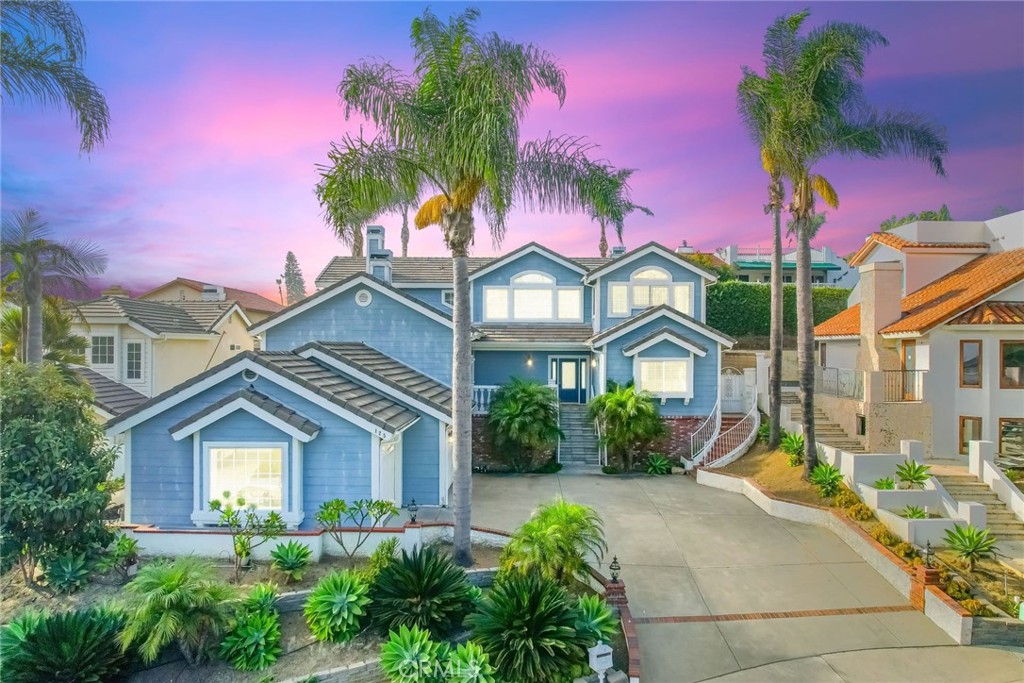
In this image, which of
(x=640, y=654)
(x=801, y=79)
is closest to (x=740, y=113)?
(x=801, y=79)

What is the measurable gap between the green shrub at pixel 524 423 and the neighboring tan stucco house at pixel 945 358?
32.1 feet

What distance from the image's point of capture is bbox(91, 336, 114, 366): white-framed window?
21.3 m

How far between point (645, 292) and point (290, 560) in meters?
17.1

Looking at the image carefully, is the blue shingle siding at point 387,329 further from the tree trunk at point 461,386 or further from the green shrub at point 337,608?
the green shrub at point 337,608

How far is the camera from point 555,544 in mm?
8359

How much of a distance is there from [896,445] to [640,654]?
12340 millimetres

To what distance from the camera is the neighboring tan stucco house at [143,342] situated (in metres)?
21.2

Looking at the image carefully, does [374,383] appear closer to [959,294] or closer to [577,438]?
[577,438]

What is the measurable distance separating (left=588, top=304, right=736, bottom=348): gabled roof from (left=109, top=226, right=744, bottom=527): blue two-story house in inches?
2.1

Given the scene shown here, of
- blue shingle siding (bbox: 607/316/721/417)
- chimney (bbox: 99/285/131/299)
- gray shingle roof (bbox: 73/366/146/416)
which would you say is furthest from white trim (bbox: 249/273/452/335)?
chimney (bbox: 99/285/131/299)

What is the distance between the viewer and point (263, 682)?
267 inches

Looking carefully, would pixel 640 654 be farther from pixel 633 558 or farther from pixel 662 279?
pixel 662 279

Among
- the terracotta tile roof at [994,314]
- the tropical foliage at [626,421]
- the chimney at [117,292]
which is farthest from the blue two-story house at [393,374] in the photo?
the chimney at [117,292]

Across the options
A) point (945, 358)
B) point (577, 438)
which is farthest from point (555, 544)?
point (945, 358)
